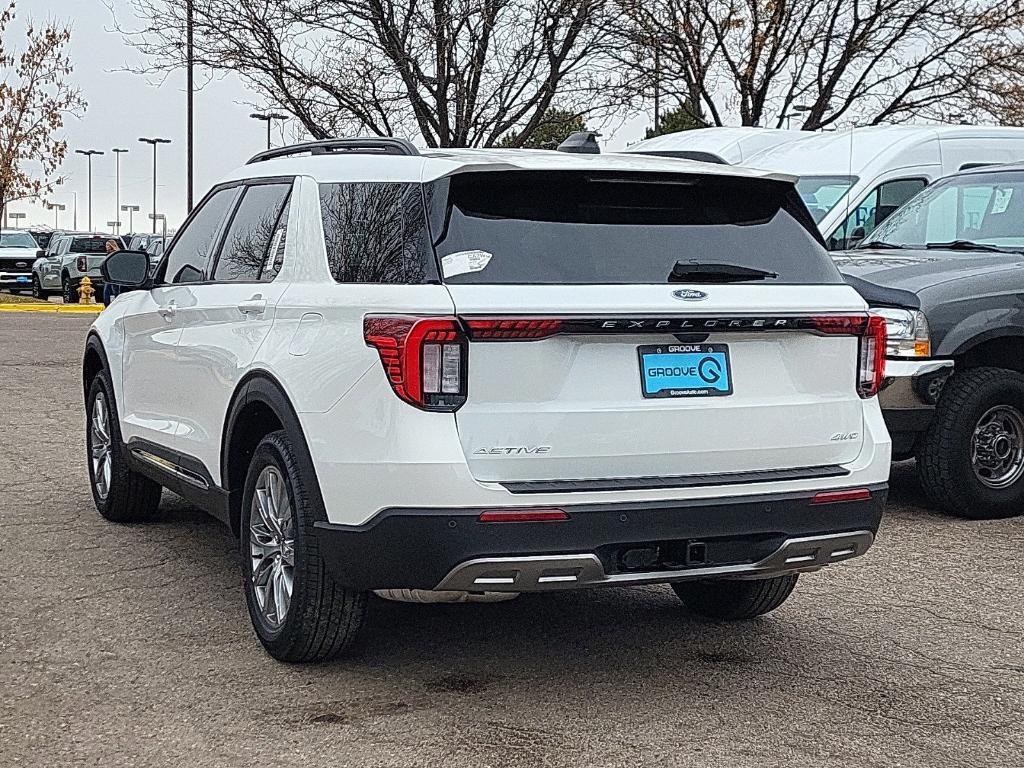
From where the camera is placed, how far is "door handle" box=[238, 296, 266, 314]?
529cm

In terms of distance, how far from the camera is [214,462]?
5.72m

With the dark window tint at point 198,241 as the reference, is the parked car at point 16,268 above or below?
below

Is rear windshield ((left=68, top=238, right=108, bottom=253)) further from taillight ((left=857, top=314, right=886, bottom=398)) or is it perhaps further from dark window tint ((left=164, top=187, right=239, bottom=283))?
taillight ((left=857, top=314, right=886, bottom=398))

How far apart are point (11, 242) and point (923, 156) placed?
3104 cm

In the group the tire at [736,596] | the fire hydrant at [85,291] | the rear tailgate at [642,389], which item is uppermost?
the rear tailgate at [642,389]

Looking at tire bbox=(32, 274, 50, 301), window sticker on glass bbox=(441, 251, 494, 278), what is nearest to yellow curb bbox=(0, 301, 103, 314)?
tire bbox=(32, 274, 50, 301)

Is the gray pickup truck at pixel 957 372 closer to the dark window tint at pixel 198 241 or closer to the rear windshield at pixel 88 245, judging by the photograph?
the dark window tint at pixel 198 241

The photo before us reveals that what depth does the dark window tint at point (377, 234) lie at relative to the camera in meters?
4.54

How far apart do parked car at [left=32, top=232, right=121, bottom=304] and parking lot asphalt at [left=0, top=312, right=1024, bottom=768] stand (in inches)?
1100

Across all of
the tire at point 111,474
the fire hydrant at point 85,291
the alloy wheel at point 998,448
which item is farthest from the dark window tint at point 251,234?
the fire hydrant at point 85,291

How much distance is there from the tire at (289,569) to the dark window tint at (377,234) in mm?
635

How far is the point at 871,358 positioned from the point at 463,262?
1459 millimetres

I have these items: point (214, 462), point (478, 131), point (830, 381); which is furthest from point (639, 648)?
point (478, 131)

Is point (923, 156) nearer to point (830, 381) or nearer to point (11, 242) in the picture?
point (830, 381)
